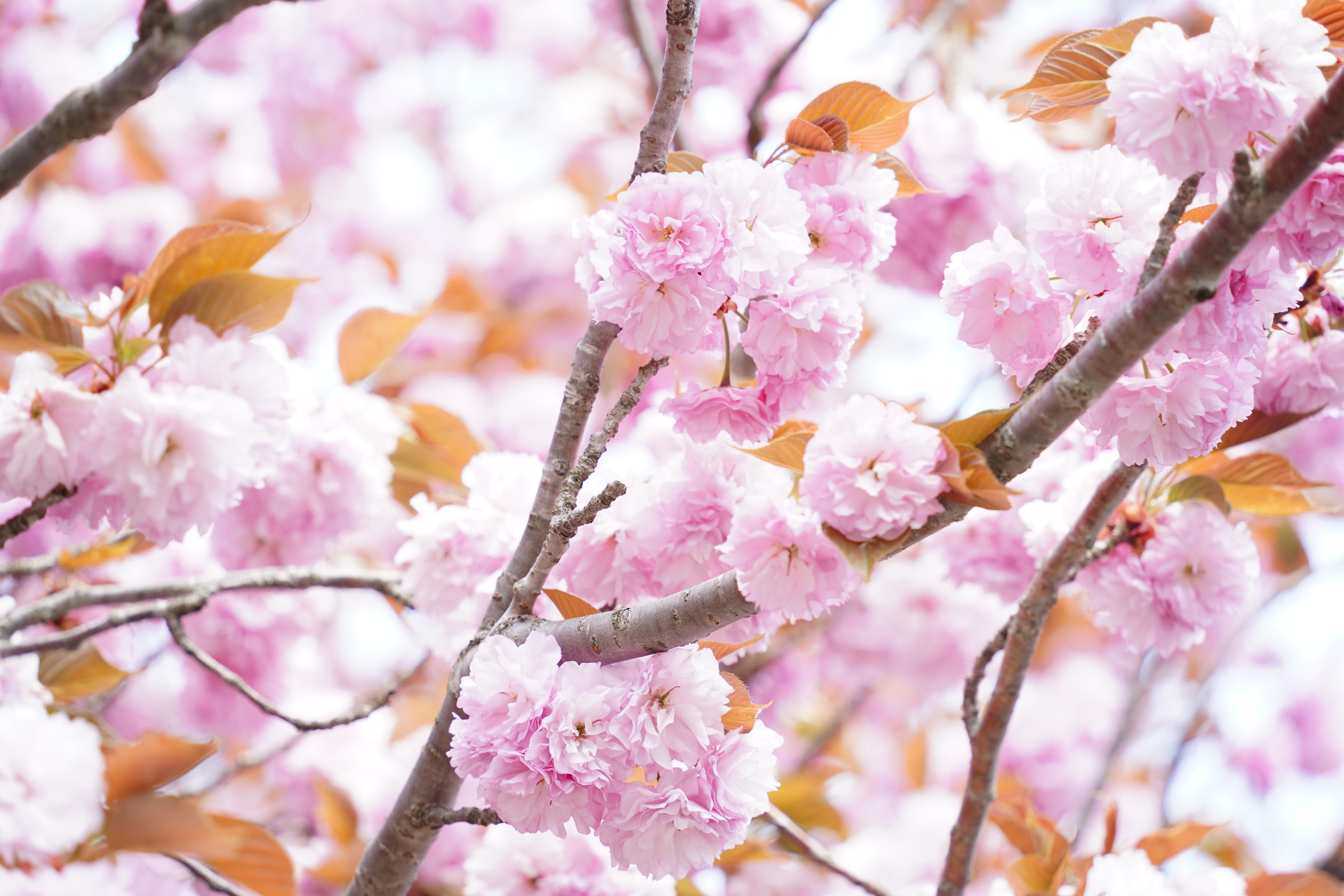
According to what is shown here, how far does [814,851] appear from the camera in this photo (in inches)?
46.3

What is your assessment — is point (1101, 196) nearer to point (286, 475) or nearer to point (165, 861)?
point (286, 475)

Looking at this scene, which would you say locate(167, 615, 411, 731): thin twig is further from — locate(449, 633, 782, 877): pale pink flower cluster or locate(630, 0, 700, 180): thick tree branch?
locate(630, 0, 700, 180): thick tree branch

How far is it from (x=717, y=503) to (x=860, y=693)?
4.82 feet

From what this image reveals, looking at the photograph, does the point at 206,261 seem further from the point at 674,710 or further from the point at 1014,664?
the point at 1014,664

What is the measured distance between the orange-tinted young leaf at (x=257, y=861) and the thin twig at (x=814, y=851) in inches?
22.7

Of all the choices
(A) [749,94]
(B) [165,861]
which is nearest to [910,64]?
(A) [749,94]

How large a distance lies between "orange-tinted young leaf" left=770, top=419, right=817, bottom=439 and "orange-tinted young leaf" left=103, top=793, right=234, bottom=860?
0.77 metres

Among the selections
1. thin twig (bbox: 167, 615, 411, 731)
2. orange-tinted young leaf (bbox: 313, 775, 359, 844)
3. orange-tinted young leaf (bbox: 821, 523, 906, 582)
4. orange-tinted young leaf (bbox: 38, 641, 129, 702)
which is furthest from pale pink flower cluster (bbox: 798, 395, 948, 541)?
orange-tinted young leaf (bbox: 313, 775, 359, 844)

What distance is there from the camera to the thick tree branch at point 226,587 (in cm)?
119

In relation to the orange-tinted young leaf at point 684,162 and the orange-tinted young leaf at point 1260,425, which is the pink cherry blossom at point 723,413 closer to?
the orange-tinted young leaf at point 684,162

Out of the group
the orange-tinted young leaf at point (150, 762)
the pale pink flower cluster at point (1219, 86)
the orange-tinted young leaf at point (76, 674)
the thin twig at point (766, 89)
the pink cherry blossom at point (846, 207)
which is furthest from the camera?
the thin twig at point (766, 89)

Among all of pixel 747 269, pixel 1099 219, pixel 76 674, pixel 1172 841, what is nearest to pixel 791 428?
pixel 747 269

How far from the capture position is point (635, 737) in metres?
0.69

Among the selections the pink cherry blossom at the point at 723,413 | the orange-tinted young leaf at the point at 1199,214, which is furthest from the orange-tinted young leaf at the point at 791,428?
the orange-tinted young leaf at the point at 1199,214
